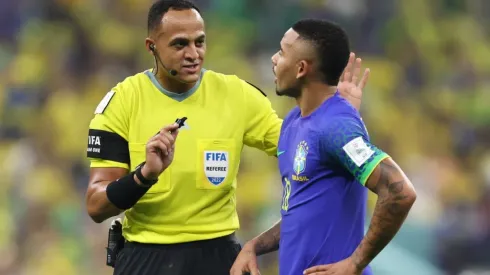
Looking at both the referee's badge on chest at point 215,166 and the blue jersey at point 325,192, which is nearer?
the blue jersey at point 325,192

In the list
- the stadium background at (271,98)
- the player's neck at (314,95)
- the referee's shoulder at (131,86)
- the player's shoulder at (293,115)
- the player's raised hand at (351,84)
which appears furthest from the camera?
the stadium background at (271,98)

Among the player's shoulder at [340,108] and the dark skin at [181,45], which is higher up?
the dark skin at [181,45]

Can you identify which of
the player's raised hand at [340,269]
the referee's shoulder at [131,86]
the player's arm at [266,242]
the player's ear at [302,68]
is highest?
the player's ear at [302,68]

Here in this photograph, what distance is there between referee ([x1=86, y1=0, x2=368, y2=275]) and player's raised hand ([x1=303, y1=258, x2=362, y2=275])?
2.79 ft

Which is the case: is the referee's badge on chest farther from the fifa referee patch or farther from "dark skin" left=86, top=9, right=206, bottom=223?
the fifa referee patch

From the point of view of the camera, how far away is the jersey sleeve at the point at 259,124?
4051 mm

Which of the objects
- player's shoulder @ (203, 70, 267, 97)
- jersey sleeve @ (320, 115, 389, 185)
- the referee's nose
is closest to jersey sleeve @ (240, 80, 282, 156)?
player's shoulder @ (203, 70, 267, 97)

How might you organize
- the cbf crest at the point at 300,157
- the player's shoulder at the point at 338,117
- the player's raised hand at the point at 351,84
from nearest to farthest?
the player's shoulder at the point at 338,117, the cbf crest at the point at 300,157, the player's raised hand at the point at 351,84

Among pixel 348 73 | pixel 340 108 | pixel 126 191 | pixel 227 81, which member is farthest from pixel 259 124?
pixel 340 108

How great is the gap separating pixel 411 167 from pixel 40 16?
3650 mm

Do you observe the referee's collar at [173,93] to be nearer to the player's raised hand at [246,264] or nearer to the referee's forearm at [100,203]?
the referee's forearm at [100,203]

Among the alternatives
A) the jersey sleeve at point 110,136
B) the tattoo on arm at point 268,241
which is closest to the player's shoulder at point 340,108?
the tattoo on arm at point 268,241

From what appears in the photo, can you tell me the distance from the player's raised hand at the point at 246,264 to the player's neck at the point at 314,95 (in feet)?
2.06

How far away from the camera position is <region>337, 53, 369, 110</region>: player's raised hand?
144 inches
